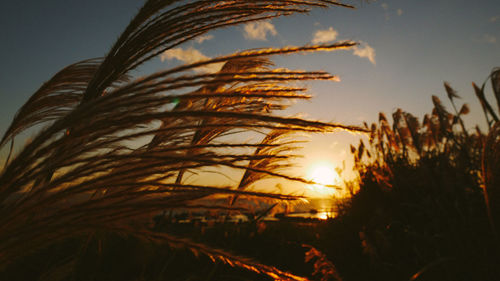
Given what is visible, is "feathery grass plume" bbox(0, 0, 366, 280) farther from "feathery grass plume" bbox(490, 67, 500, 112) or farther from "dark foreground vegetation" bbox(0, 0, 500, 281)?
"feathery grass plume" bbox(490, 67, 500, 112)

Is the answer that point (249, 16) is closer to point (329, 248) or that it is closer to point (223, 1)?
point (223, 1)

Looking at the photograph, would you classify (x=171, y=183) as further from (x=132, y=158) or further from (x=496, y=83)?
(x=496, y=83)

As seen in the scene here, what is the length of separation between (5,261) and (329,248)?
2940 millimetres

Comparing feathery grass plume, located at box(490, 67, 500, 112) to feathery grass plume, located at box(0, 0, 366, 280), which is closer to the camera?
feathery grass plume, located at box(0, 0, 366, 280)

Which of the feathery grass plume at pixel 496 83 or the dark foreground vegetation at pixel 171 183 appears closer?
the dark foreground vegetation at pixel 171 183

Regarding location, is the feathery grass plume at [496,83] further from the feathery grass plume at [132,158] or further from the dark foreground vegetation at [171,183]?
the feathery grass plume at [132,158]

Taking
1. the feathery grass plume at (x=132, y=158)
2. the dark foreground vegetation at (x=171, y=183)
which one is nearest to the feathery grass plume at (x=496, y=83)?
the dark foreground vegetation at (x=171, y=183)

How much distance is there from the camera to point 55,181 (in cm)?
61

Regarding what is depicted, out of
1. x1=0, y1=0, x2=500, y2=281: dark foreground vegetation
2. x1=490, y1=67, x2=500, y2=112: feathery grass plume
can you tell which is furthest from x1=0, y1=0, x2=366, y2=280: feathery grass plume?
x1=490, y1=67, x2=500, y2=112: feathery grass plume

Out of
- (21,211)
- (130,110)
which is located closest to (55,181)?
(21,211)

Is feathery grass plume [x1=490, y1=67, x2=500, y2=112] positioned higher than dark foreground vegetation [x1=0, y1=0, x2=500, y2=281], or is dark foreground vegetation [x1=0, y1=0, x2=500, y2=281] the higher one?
feathery grass plume [x1=490, y1=67, x2=500, y2=112]

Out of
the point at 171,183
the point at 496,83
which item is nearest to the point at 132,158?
the point at 171,183

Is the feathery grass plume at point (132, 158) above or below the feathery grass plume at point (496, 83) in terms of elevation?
below

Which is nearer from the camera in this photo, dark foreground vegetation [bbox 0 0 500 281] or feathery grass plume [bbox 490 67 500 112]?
dark foreground vegetation [bbox 0 0 500 281]
